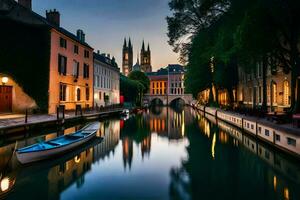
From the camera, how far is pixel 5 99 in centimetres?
2761

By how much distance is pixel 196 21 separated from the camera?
36094mm

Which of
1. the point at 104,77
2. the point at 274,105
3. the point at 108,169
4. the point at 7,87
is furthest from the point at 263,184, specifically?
the point at 104,77

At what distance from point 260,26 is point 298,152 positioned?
851 centimetres

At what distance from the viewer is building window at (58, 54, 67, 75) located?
30828 mm

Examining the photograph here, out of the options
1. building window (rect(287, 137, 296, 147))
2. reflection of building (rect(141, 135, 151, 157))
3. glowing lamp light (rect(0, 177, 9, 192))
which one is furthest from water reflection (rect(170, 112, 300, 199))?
glowing lamp light (rect(0, 177, 9, 192))

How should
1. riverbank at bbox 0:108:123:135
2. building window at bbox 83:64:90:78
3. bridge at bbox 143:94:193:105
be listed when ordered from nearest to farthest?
riverbank at bbox 0:108:123:135 < building window at bbox 83:64:90:78 < bridge at bbox 143:94:193:105

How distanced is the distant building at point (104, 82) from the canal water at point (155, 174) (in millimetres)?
28467

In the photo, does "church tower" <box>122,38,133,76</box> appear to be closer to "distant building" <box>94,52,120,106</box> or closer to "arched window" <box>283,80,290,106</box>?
"distant building" <box>94,52,120,106</box>

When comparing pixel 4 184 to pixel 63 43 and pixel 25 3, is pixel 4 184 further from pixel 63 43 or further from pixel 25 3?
pixel 25 3

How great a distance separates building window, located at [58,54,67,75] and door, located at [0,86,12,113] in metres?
6.03

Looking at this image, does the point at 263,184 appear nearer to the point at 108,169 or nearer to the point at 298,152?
the point at 298,152

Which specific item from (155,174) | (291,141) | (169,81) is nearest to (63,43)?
(155,174)

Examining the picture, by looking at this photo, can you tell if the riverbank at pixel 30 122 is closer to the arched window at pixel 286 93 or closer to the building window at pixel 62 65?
the building window at pixel 62 65

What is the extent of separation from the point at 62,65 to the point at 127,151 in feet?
65.5
